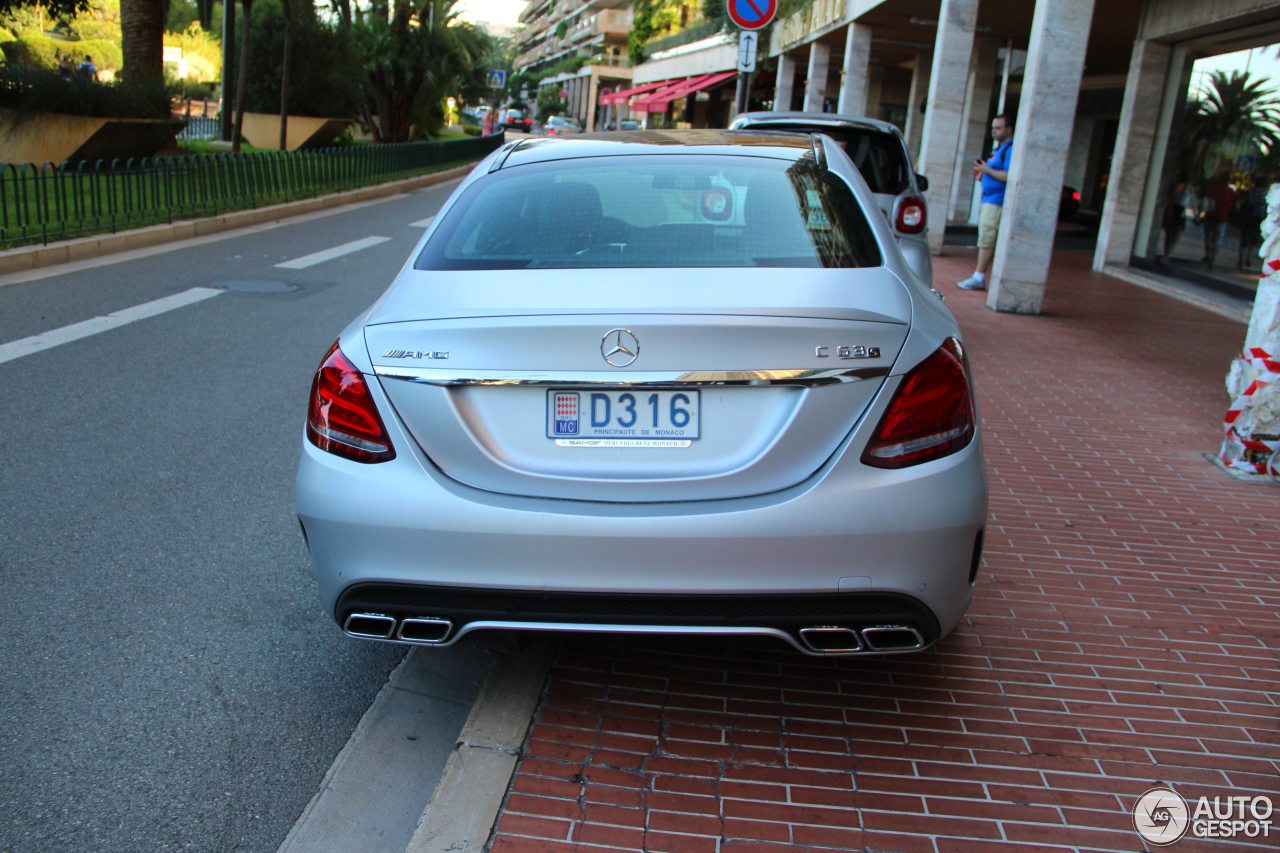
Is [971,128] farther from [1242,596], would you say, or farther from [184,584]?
[184,584]

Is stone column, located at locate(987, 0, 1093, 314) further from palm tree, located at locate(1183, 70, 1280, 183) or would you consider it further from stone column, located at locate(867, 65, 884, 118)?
stone column, located at locate(867, 65, 884, 118)

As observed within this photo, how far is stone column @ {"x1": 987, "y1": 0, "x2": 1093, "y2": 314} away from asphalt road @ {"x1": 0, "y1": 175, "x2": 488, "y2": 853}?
24.4 feet

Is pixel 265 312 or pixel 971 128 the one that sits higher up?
pixel 971 128

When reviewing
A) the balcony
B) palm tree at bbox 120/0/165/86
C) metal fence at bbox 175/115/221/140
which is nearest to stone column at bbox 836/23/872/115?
palm tree at bbox 120/0/165/86

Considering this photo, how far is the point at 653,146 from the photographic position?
13.6ft

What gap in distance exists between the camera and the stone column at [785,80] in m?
33.6

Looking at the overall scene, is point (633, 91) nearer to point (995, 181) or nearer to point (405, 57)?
point (405, 57)

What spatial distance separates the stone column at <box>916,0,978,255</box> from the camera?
16.6 meters

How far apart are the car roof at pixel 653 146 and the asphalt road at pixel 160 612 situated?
5.92 ft

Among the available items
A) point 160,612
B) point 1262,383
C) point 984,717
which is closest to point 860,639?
point 984,717

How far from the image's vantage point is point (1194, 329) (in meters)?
11.8

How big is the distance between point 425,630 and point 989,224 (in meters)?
11.4

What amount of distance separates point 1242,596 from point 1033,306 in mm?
8018

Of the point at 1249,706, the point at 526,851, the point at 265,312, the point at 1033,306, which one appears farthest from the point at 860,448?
the point at 1033,306
